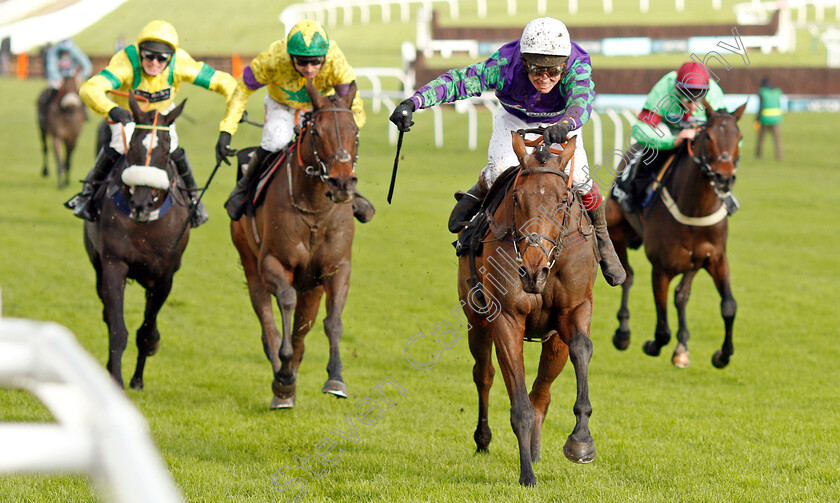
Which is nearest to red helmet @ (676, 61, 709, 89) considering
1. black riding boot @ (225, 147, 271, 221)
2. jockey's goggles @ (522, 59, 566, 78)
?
jockey's goggles @ (522, 59, 566, 78)

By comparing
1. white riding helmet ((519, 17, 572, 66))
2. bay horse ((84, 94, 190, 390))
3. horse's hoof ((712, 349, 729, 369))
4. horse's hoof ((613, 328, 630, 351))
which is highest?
white riding helmet ((519, 17, 572, 66))

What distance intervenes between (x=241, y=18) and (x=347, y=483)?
36087 millimetres

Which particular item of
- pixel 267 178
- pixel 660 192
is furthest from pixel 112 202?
pixel 660 192

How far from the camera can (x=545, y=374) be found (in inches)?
208

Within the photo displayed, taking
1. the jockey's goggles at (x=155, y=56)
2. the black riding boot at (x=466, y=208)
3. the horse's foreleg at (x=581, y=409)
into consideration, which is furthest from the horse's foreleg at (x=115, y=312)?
the horse's foreleg at (x=581, y=409)

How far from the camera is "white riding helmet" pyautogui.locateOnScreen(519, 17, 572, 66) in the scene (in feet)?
16.7

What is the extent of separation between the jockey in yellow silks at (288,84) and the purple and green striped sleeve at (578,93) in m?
1.77

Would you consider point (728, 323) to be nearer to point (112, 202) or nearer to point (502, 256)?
point (502, 256)

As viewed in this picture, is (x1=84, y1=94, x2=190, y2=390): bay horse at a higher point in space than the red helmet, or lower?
lower

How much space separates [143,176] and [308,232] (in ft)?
3.96

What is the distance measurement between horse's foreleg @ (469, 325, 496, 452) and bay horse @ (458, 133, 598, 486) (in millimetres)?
378

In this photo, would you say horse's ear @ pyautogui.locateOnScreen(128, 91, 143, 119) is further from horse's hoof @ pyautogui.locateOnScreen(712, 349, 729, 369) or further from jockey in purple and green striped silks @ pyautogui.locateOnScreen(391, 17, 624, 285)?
horse's hoof @ pyautogui.locateOnScreen(712, 349, 729, 369)

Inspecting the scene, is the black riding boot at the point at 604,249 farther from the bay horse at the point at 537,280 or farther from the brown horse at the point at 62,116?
the brown horse at the point at 62,116

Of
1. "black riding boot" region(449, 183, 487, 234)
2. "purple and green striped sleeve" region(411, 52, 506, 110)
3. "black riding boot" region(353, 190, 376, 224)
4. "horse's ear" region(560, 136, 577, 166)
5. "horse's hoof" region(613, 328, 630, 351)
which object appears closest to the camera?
"horse's ear" region(560, 136, 577, 166)
